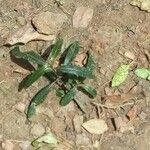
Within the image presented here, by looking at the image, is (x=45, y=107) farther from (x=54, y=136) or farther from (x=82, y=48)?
(x=82, y=48)

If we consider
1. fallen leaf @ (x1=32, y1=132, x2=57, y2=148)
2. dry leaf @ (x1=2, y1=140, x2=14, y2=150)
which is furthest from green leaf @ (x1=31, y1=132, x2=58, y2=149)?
dry leaf @ (x1=2, y1=140, x2=14, y2=150)

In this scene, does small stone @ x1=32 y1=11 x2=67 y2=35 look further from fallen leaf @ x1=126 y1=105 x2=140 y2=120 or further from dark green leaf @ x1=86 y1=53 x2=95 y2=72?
fallen leaf @ x1=126 y1=105 x2=140 y2=120

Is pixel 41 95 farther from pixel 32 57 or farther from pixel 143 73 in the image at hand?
pixel 143 73

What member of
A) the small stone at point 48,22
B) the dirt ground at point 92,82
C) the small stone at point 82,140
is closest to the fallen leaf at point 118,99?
the dirt ground at point 92,82

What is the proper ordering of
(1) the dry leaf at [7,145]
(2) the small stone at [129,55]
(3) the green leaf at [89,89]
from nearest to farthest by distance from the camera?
(1) the dry leaf at [7,145] → (3) the green leaf at [89,89] → (2) the small stone at [129,55]

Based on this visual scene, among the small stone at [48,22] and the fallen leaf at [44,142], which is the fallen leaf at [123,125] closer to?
the fallen leaf at [44,142]
